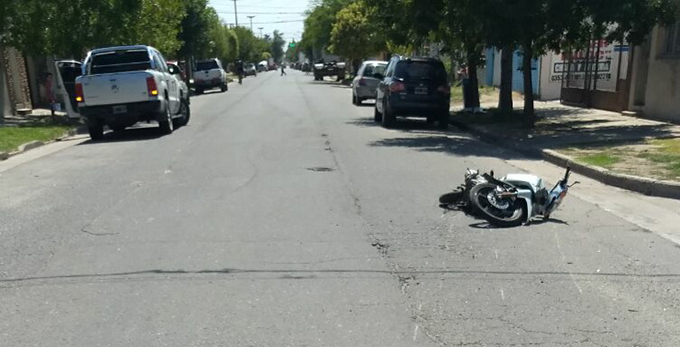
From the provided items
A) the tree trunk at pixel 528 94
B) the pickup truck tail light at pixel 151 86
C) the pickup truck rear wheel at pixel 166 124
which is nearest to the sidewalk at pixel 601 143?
the tree trunk at pixel 528 94

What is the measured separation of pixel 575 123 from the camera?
16.2 meters

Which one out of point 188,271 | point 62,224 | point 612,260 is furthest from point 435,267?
point 62,224

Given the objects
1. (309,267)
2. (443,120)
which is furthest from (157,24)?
(309,267)

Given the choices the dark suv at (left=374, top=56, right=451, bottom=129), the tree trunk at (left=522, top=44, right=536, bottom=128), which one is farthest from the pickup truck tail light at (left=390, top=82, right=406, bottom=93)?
the tree trunk at (left=522, top=44, right=536, bottom=128)

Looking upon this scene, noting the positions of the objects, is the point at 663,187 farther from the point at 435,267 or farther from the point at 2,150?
the point at 2,150

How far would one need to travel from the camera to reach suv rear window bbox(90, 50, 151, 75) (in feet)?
52.9

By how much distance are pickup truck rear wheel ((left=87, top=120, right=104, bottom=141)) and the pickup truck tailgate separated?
68cm

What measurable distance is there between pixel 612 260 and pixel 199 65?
3735cm

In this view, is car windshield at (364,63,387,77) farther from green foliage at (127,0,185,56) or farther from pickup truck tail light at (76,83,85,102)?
pickup truck tail light at (76,83,85,102)

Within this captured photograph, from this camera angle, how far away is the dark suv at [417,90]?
656 inches

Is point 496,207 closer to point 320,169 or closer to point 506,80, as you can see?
point 320,169

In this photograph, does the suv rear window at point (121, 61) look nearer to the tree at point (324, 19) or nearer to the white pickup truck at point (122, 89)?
the white pickup truck at point (122, 89)

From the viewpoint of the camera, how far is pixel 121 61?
1634 cm

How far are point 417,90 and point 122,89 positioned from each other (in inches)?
291
